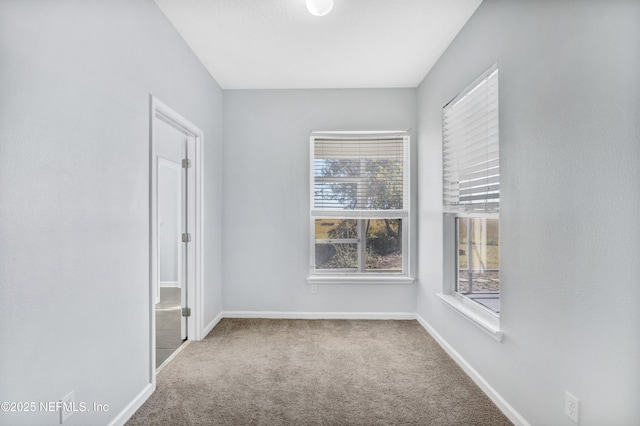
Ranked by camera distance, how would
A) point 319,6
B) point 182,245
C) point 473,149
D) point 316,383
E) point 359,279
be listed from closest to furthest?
1. point 319,6
2. point 316,383
3. point 473,149
4. point 182,245
5. point 359,279

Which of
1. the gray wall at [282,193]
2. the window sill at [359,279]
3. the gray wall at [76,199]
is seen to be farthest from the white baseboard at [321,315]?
the gray wall at [76,199]

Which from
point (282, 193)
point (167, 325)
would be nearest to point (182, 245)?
point (167, 325)

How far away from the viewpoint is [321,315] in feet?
12.8

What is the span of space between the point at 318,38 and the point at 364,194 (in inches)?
69.4

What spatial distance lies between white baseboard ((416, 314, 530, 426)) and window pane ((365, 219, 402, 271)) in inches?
36.8

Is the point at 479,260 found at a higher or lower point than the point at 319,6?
lower

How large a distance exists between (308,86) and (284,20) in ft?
4.30

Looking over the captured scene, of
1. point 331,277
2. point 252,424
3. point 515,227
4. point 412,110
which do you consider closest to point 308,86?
point 412,110

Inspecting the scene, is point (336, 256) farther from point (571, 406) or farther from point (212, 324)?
point (571, 406)

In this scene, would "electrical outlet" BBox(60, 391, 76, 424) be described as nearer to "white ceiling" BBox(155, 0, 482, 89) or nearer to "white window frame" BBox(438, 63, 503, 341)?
"white window frame" BBox(438, 63, 503, 341)

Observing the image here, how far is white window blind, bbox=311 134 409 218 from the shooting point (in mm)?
3895

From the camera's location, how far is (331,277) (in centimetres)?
385

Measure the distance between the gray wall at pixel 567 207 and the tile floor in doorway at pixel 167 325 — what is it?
2651mm

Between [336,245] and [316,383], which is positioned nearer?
[316,383]
